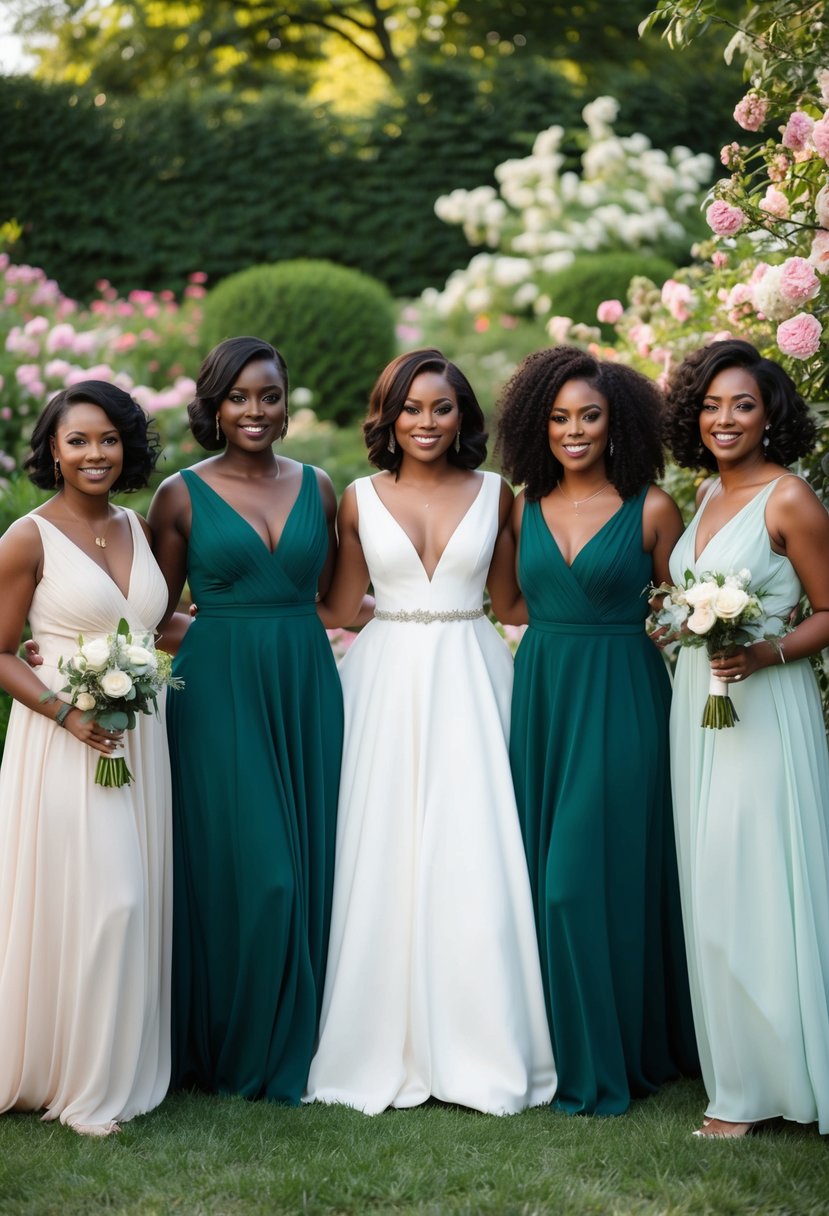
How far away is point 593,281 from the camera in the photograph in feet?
42.6

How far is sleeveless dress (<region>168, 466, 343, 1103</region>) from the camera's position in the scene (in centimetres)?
447

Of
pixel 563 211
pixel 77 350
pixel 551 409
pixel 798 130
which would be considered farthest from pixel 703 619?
pixel 563 211

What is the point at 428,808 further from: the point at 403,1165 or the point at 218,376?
the point at 218,376

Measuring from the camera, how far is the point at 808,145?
4.62 meters

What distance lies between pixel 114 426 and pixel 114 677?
34.9 inches

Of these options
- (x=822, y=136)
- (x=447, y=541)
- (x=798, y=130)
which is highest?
(x=798, y=130)

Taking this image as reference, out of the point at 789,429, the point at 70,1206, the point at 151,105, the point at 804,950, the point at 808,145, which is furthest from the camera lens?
the point at 151,105

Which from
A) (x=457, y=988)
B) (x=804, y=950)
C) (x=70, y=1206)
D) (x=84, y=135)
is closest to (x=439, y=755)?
(x=457, y=988)

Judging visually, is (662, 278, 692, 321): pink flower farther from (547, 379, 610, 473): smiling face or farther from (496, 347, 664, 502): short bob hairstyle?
(547, 379, 610, 473): smiling face

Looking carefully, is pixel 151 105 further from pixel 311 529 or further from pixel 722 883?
pixel 722 883

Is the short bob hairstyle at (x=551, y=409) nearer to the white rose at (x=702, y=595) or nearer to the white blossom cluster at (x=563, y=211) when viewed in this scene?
the white rose at (x=702, y=595)

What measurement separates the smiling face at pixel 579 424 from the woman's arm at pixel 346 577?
767mm

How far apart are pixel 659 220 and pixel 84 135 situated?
6213 millimetres

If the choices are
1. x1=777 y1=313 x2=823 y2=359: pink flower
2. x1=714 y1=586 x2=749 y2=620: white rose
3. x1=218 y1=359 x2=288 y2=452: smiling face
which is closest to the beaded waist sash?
x1=218 y1=359 x2=288 y2=452: smiling face
